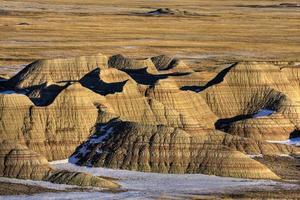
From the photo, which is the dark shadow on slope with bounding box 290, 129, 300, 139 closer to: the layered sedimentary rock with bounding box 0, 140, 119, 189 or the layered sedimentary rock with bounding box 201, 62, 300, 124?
the layered sedimentary rock with bounding box 201, 62, 300, 124

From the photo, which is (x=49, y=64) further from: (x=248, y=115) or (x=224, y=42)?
(x=224, y=42)

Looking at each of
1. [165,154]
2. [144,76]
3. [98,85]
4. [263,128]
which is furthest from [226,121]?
[165,154]

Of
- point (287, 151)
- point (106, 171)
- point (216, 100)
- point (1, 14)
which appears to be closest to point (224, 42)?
point (1, 14)

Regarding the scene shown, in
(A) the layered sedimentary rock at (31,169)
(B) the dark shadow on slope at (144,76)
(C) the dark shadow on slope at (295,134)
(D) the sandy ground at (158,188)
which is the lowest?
(D) the sandy ground at (158,188)

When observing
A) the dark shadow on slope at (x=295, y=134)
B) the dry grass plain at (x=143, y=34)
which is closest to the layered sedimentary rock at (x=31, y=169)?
the dark shadow on slope at (x=295, y=134)

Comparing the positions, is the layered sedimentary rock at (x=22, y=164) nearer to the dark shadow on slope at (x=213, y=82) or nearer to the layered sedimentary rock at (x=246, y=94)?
the layered sedimentary rock at (x=246, y=94)

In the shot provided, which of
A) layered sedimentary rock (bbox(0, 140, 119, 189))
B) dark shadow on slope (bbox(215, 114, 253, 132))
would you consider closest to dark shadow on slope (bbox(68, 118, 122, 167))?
layered sedimentary rock (bbox(0, 140, 119, 189))
